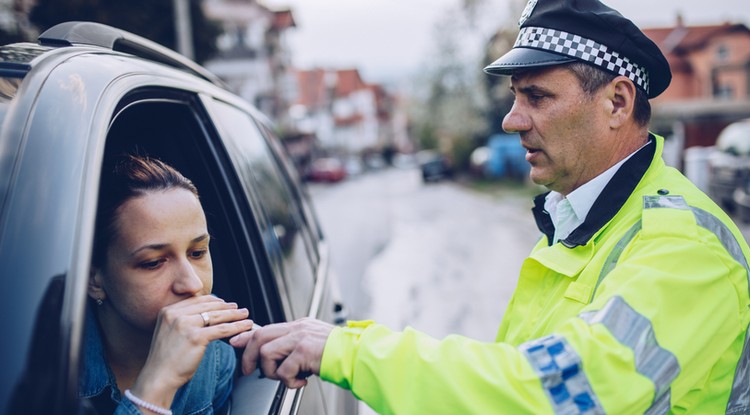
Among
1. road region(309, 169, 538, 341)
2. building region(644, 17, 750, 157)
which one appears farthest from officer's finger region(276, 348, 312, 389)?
building region(644, 17, 750, 157)

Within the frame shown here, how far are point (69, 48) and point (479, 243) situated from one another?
1250 cm

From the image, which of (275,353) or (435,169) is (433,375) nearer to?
(275,353)

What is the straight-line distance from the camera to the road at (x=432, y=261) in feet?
25.5

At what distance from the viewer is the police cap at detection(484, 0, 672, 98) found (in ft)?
5.51

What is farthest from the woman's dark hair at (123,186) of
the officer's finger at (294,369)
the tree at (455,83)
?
the tree at (455,83)

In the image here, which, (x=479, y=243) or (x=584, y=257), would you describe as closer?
(x=584, y=257)

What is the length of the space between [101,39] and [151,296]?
70 centimetres

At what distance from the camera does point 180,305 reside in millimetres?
1438

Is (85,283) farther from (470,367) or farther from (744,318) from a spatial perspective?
(744,318)

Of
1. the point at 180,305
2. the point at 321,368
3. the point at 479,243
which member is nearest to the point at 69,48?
the point at 180,305

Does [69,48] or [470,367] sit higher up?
→ [69,48]

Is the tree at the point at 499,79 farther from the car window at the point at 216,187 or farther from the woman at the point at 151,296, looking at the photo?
the woman at the point at 151,296

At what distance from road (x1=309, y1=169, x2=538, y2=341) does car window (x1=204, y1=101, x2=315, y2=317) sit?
104 cm

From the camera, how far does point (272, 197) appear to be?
2676 mm
